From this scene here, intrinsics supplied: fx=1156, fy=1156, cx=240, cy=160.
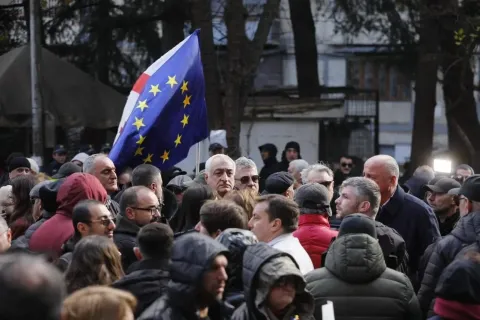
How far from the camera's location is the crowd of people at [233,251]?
496cm

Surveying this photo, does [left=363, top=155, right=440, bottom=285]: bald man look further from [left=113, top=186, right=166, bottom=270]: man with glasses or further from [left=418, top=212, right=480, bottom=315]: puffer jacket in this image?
[left=113, top=186, right=166, bottom=270]: man with glasses

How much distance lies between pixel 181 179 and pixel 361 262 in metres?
5.24

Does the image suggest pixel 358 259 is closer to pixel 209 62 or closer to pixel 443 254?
pixel 443 254

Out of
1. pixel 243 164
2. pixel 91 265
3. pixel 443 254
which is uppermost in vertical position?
pixel 91 265

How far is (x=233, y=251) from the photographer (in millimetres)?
5918

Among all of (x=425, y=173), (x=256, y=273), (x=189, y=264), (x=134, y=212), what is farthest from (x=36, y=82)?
(x=189, y=264)

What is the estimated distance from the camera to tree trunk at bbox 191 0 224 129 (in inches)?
760

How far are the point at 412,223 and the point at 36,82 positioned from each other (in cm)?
1234

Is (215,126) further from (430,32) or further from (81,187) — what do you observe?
(81,187)

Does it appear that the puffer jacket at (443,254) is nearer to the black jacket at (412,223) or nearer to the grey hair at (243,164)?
the black jacket at (412,223)

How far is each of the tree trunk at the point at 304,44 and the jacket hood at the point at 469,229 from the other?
1994 cm

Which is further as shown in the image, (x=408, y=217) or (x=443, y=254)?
(x=408, y=217)

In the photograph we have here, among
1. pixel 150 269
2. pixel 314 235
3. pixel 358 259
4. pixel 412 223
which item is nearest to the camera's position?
pixel 150 269

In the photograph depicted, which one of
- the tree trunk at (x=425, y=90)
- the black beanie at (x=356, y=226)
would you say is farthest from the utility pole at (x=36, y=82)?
the black beanie at (x=356, y=226)
